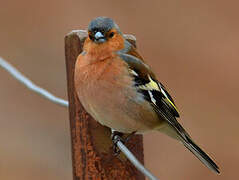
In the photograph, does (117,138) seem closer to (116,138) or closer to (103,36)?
(116,138)

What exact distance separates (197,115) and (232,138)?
1.17 ft

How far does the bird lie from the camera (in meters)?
2.82

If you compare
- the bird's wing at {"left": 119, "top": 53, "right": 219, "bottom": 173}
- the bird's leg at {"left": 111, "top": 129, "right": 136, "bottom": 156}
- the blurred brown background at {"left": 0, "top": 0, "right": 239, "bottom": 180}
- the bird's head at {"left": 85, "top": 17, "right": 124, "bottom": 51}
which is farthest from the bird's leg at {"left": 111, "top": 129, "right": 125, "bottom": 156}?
the blurred brown background at {"left": 0, "top": 0, "right": 239, "bottom": 180}

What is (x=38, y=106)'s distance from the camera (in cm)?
566

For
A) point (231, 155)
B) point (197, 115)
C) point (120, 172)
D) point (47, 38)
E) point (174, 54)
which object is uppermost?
point (47, 38)

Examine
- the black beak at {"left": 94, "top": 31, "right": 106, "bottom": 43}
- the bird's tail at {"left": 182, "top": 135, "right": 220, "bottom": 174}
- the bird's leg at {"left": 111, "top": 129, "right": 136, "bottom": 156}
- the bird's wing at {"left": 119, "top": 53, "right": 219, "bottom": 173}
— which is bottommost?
the bird's tail at {"left": 182, "top": 135, "right": 220, "bottom": 174}

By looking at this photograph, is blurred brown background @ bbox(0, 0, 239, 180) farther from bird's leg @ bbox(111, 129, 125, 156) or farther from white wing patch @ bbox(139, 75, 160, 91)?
bird's leg @ bbox(111, 129, 125, 156)

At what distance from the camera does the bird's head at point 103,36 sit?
293 centimetres

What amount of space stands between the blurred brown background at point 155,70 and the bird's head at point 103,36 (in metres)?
2.07

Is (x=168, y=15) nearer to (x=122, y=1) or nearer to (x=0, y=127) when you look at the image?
(x=122, y=1)

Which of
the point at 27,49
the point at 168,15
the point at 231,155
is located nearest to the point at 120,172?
the point at 231,155

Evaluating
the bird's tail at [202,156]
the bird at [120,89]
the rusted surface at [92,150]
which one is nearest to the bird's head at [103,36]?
the bird at [120,89]

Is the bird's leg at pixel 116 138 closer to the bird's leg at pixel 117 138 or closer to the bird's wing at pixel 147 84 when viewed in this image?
the bird's leg at pixel 117 138

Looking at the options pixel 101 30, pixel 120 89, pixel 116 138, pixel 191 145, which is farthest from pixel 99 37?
pixel 191 145
